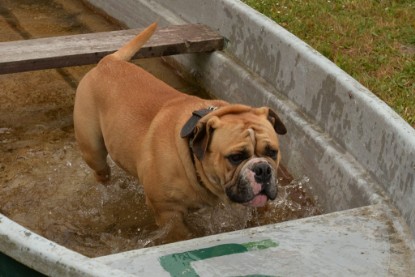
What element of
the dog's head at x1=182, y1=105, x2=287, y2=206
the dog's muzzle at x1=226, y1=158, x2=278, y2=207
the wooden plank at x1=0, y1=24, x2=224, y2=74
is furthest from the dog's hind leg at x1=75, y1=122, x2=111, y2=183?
the dog's muzzle at x1=226, y1=158, x2=278, y2=207

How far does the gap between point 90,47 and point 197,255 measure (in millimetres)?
2894

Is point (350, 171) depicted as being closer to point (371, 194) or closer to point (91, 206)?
point (371, 194)

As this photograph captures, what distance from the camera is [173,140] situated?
456 cm

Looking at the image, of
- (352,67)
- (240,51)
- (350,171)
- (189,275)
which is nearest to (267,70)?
(240,51)

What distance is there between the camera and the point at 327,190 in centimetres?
513

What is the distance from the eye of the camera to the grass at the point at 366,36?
20.5ft

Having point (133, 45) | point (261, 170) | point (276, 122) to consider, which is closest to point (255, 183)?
point (261, 170)

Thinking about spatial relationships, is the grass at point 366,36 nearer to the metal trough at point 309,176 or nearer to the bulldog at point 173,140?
the metal trough at point 309,176

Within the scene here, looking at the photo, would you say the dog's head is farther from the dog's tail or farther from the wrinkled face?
the dog's tail

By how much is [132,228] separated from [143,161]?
75 cm

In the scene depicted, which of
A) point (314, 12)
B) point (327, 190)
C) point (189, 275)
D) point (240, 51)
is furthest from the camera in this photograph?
point (314, 12)

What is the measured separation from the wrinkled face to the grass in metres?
1.83

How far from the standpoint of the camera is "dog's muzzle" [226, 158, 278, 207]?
13.7 feet

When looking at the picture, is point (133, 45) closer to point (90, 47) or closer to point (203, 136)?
point (90, 47)
